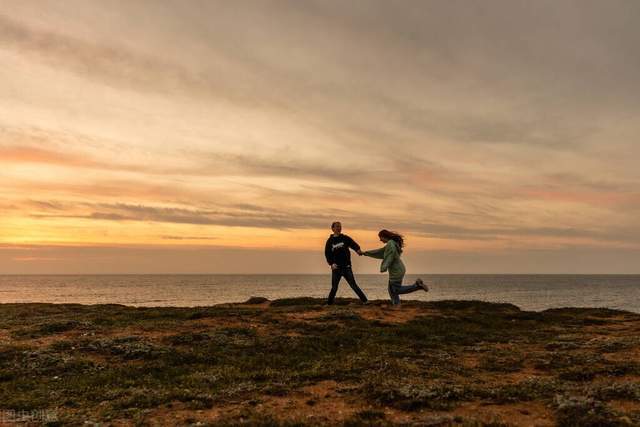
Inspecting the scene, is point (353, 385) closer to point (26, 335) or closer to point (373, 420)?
point (373, 420)

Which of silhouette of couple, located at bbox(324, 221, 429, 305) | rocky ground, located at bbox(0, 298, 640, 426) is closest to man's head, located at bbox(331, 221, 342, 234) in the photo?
silhouette of couple, located at bbox(324, 221, 429, 305)

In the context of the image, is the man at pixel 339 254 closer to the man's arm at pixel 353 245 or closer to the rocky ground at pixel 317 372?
the man's arm at pixel 353 245

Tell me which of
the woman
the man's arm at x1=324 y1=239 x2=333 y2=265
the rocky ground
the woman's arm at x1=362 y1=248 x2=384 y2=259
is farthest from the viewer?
the man's arm at x1=324 y1=239 x2=333 y2=265

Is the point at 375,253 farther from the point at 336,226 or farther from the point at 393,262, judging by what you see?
the point at 336,226

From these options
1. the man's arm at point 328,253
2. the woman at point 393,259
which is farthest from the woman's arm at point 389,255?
the man's arm at point 328,253

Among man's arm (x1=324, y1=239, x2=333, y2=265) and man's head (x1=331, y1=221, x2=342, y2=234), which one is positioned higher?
man's head (x1=331, y1=221, x2=342, y2=234)

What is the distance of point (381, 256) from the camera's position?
25.0 meters

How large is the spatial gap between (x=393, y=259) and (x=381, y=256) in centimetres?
93

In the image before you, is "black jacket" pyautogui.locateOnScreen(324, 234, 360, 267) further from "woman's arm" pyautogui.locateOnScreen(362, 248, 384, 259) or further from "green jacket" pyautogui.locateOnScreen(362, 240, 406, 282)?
"green jacket" pyautogui.locateOnScreen(362, 240, 406, 282)

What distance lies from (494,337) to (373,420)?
13.4 metres

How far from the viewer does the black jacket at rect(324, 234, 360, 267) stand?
83.4ft

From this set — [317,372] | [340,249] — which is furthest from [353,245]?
[317,372]

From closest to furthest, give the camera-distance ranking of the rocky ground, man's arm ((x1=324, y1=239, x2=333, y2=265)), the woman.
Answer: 1. the rocky ground
2. the woman
3. man's arm ((x1=324, y1=239, x2=333, y2=265))

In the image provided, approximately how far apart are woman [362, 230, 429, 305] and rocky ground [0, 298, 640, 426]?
188 centimetres
